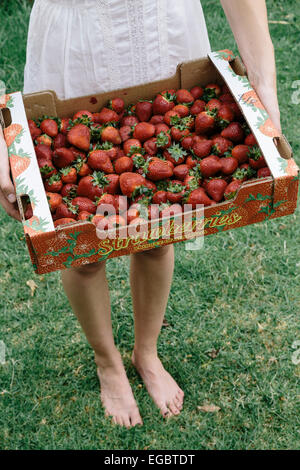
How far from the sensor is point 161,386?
1921 millimetres

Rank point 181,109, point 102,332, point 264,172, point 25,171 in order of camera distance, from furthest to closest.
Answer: point 102,332 → point 181,109 → point 264,172 → point 25,171

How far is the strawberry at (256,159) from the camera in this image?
1.40m

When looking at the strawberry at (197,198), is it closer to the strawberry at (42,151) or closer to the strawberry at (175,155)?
the strawberry at (175,155)

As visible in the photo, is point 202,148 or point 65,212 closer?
point 65,212

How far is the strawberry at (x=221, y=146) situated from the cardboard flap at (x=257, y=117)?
0.12 m

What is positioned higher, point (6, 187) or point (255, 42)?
point (255, 42)

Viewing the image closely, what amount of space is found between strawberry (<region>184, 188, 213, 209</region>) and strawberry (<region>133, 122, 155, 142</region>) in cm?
24

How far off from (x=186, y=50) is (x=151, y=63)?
4.2 inches

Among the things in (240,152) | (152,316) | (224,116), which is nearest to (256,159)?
(240,152)

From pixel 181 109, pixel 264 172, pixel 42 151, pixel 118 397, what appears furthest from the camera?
pixel 118 397

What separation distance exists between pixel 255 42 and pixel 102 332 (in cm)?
90

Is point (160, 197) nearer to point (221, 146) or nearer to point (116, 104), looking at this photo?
point (221, 146)

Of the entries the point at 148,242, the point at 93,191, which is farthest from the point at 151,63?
the point at 148,242

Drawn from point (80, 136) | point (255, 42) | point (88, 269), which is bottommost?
point (88, 269)
